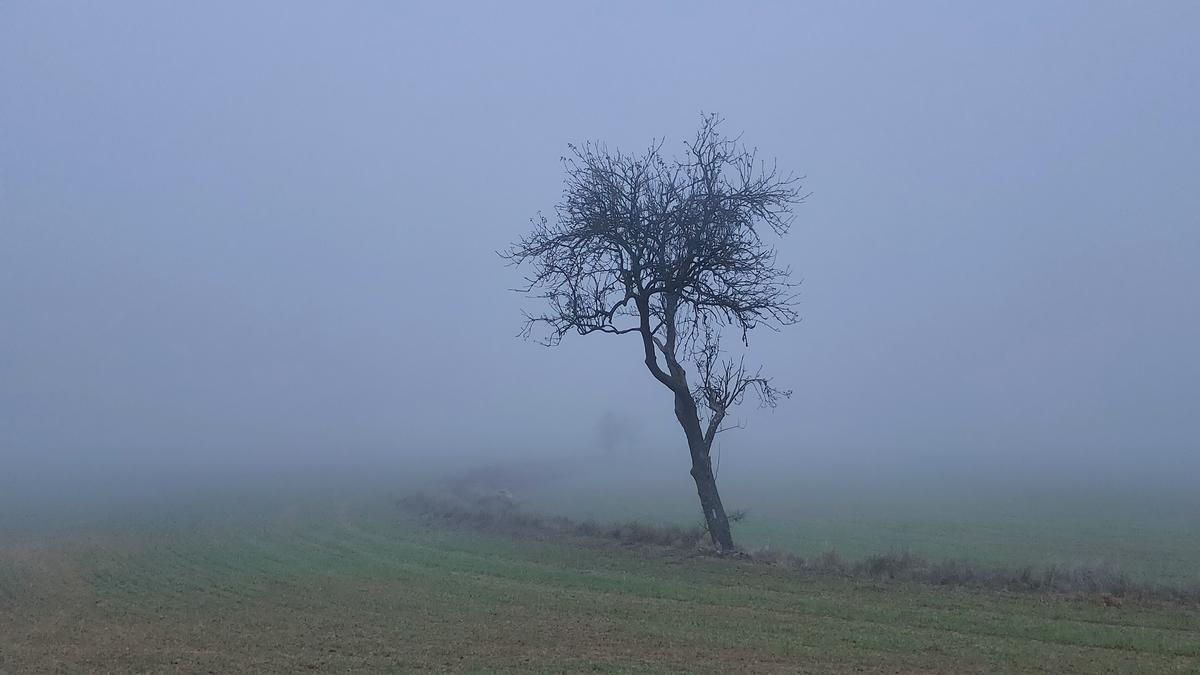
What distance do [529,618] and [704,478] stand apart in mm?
9219

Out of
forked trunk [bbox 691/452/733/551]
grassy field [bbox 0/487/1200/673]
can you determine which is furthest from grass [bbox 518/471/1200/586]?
grassy field [bbox 0/487/1200/673]

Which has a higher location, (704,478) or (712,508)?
(704,478)

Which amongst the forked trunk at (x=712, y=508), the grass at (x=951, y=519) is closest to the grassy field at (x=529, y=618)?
the forked trunk at (x=712, y=508)

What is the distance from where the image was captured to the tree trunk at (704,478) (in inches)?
893

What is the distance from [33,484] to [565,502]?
115 ft

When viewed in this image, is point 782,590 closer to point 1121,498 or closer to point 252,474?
point 1121,498

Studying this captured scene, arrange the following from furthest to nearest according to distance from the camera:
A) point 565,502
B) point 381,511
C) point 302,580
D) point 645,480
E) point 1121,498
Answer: point 645,480, point 565,502, point 1121,498, point 381,511, point 302,580

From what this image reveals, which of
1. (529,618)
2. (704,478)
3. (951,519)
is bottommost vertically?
(529,618)

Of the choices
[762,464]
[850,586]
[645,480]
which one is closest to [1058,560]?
[850,586]

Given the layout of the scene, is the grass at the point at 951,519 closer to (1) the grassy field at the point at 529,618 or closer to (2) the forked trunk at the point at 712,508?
(2) the forked trunk at the point at 712,508

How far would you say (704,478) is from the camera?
76.2 feet

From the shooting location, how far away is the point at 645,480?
67.8 m

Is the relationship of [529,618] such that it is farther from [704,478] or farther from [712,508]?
[704,478]

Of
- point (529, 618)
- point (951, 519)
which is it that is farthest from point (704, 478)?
point (951, 519)
